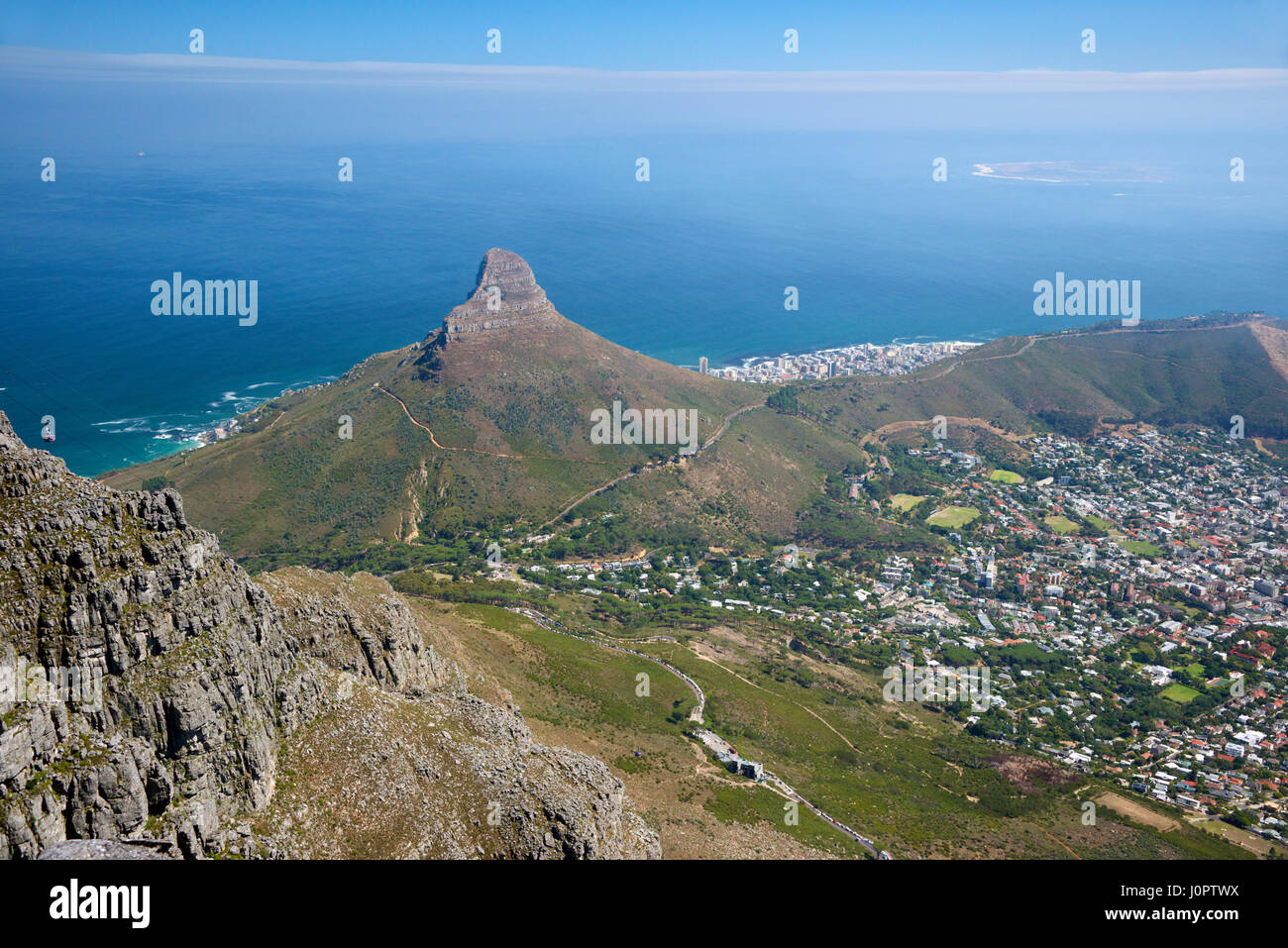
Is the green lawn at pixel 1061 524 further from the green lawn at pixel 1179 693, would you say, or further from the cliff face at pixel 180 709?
the cliff face at pixel 180 709

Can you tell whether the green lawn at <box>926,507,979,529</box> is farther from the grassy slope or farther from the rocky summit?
the rocky summit

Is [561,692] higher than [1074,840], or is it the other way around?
[561,692]

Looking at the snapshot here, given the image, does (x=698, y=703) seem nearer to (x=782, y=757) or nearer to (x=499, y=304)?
(x=782, y=757)

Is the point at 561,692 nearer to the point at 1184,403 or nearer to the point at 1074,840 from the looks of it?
the point at 1074,840

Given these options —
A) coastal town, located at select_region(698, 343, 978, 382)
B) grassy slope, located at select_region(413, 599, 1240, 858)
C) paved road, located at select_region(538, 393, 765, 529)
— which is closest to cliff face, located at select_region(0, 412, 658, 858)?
grassy slope, located at select_region(413, 599, 1240, 858)

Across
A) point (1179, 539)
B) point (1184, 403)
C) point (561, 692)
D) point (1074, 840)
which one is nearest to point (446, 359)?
point (561, 692)

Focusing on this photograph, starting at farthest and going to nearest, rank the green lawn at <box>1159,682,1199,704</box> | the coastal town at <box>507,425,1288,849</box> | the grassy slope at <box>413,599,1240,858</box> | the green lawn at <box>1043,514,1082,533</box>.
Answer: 1. the green lawn at <box>1043,514,1082,533</box>
2. the green lawn at <box>1159,682,1199,704</box>
3. the coastal town at <box>507,425,1288,849</box>
4. the grassy slope at <box>413,599,1240,858</box>

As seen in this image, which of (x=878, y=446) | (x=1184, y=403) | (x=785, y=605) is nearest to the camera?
(x=785, y=605)
